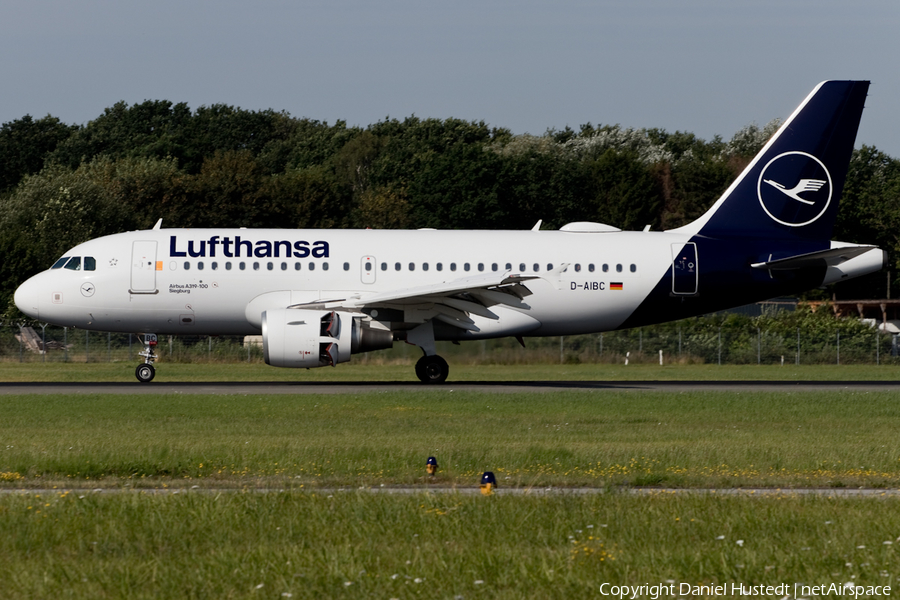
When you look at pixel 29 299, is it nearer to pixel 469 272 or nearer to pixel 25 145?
pixel 469 272

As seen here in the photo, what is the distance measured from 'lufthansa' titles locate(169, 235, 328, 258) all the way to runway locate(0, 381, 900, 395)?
372 centimetres

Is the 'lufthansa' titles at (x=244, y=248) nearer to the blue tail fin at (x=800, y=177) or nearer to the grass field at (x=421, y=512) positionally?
the grass field at (x=421, y=512)

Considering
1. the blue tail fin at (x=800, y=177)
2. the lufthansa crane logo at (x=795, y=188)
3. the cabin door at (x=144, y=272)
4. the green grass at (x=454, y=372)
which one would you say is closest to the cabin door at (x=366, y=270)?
the green grass at (x=454, y=372)

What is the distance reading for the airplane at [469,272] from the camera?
30797 millimetres

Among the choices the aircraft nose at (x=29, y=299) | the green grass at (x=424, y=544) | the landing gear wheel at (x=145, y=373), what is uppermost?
the aircraft nose at (x=29, y=299)

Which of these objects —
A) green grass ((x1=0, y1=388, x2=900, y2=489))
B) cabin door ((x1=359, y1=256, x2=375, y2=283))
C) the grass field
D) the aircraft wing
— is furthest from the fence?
the grass field

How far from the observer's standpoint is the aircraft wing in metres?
29.3

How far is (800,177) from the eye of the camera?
33.7 meters

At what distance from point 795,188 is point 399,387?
13.6 meters

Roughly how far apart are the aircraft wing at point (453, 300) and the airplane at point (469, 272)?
2.0 inches

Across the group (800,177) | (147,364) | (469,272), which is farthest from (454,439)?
(800,177)

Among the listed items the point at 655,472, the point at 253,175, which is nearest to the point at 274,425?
the point at 655,472

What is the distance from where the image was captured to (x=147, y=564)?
889 cm

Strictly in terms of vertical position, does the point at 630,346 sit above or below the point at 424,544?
above
